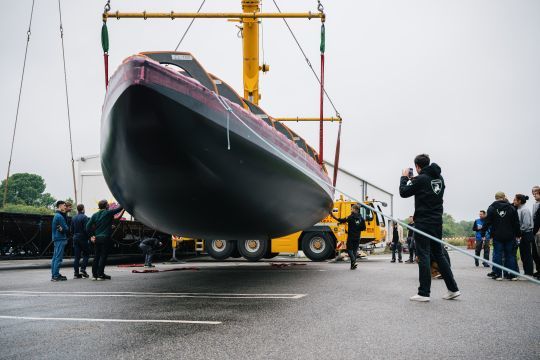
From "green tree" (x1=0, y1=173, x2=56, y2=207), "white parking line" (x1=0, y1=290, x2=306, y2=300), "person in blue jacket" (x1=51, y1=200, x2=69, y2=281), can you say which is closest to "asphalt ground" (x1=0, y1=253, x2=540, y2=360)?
"white parking line" (x1=0, y1=290, x2=306, y2=300)

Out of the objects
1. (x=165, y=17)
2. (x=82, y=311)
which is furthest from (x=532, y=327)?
(x=165, y=17)

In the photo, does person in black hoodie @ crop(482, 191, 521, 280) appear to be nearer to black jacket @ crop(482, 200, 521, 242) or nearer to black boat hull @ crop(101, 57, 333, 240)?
black jacket @ crop(482, 200, 521, 242)

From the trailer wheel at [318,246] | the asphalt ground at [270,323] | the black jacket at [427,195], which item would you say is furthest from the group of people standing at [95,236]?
the trailer wheel at [318,246]

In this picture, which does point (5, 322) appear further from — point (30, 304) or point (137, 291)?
point (137, 291)

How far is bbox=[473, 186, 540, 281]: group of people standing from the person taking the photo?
8.66 metres

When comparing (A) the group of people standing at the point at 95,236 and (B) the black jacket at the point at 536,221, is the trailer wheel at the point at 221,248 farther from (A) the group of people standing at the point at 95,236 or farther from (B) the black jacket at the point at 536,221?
(B) the black jacket at the point at 536,221

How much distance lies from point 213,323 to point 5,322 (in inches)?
84.5

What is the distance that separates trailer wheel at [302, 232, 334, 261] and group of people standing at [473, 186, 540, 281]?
23.9 feet

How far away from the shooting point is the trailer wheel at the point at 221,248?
54.4 ft

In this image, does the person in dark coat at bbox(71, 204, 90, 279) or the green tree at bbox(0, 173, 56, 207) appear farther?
the green tree at bbox(0, 173, 56, 207)

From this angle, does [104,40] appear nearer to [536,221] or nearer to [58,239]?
[58,239]

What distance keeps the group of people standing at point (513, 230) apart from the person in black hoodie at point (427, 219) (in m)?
3.58

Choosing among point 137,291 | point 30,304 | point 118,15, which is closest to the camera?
point 30,304

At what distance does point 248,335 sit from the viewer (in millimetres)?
3707
